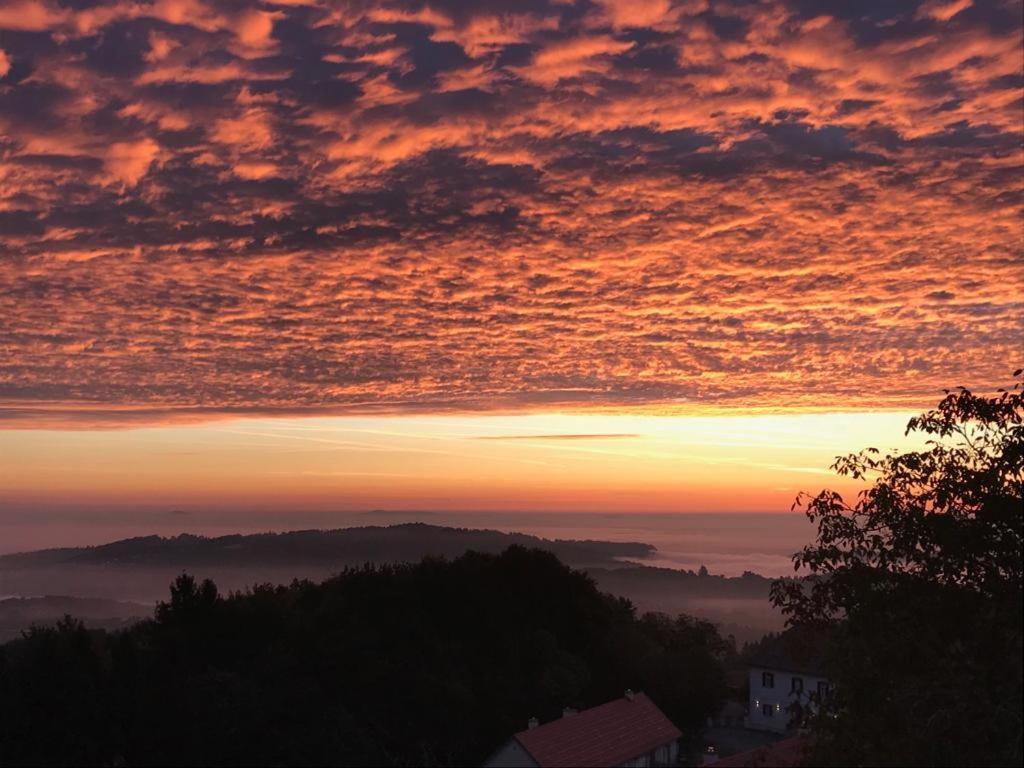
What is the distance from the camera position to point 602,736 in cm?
4981

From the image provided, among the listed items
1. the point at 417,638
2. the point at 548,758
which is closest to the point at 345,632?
the point at 417,638

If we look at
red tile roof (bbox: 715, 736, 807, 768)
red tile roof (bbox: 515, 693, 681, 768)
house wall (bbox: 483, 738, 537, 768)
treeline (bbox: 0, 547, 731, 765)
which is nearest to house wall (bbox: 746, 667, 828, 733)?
treeline (bbox: 0, 547, 731, 765)

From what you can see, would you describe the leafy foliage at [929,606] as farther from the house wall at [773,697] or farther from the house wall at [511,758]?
the house wall at [773,697]

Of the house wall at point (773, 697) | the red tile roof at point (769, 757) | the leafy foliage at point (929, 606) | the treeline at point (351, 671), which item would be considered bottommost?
the house wall at point (773, 697)

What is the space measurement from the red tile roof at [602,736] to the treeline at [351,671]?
5.90 meters

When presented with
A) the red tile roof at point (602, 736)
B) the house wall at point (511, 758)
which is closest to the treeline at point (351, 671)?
the house wall at point (511, 758)

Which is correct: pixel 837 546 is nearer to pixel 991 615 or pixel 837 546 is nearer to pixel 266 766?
pixel 991 615

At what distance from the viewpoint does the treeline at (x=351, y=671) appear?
44.4 m

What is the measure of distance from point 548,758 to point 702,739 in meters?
22.9

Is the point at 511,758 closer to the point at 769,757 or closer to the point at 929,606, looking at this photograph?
the point at 769,757

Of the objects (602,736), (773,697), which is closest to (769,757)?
(602,736)

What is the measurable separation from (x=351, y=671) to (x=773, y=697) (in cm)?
3293

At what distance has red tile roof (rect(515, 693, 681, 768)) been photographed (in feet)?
151

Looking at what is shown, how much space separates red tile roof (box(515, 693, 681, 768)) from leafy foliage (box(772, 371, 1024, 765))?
27875 mm
